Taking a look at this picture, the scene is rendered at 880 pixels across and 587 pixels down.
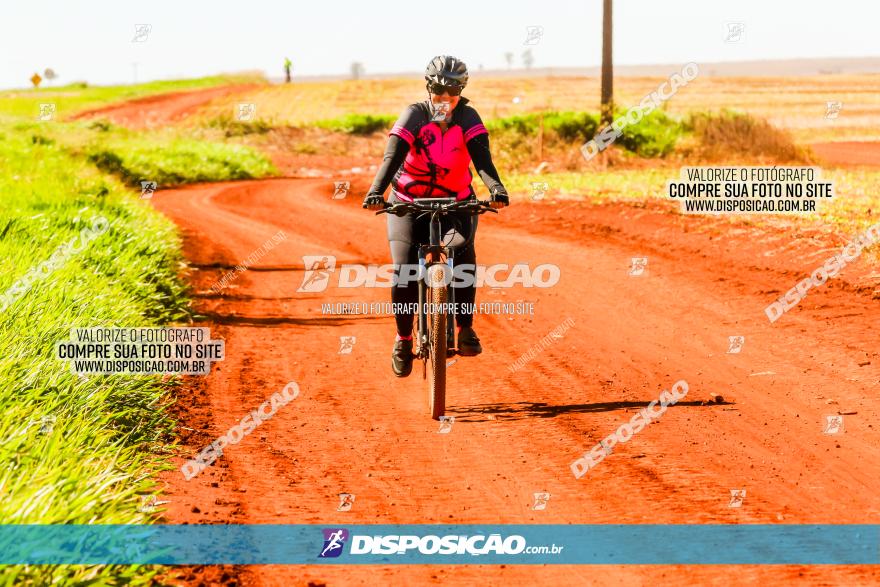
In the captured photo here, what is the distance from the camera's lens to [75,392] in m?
6.91

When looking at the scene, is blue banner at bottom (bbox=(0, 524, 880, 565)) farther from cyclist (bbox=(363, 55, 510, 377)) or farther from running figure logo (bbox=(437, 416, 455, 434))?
cyclist (bbox=(363, 55, 510, 377))

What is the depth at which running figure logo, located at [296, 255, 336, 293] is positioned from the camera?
13.9 m

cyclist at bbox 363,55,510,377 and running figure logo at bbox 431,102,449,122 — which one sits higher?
running figure logo at bbox 431,102,449,122

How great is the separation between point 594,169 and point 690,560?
26784 millimetres

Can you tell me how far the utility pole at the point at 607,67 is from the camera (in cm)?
3095

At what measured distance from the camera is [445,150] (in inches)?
305

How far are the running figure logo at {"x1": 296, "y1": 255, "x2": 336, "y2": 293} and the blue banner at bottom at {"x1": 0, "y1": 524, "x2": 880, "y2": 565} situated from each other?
839cm

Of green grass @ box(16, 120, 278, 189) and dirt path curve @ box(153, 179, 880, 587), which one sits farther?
green grass @ box(16, 120, 278, 189)

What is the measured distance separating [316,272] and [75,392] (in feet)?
27.6

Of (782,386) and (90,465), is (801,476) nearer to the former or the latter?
(782,386)

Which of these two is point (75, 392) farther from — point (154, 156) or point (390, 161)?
point (154, 156)

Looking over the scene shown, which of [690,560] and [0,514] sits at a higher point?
[0,514]

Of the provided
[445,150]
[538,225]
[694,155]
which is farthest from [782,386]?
[694,155]

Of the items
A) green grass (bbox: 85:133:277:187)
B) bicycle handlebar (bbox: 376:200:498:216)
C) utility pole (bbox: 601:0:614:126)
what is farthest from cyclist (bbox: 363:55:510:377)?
green grass (bbox: 85:133:277:187)
